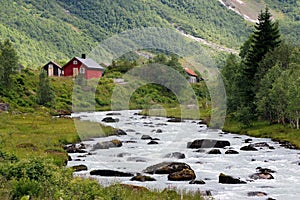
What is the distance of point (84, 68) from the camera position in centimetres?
12212

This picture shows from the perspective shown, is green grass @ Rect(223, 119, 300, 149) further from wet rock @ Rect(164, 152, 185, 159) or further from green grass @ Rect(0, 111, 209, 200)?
green grass @ Rect(0, 111, 209, 200)

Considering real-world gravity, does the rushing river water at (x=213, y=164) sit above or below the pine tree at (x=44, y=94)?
below

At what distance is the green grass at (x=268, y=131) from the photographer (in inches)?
1940

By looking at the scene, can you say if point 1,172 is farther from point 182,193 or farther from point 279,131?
point 279,131

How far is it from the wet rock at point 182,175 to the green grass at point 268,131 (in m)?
18.7

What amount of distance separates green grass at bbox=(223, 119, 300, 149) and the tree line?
3.30ft

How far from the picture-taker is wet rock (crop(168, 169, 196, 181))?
2856cm

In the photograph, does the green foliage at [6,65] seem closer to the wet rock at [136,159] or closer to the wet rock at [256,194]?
the wet rock at [136,159]

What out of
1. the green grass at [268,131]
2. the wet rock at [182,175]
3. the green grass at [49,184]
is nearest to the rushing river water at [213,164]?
the wet rock at [182,175]

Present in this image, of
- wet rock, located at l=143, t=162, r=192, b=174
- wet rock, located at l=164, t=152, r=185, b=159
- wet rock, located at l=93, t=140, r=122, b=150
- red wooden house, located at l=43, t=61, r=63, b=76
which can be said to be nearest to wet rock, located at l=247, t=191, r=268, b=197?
wet rock, located at l=143, t=162, r=192, b=174

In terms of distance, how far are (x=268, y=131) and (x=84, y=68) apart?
75383 millimetres

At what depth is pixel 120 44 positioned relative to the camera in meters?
47.5

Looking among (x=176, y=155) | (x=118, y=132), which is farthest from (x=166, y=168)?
(x=118, y=132)

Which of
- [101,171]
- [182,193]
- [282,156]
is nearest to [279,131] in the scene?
[282,156]
